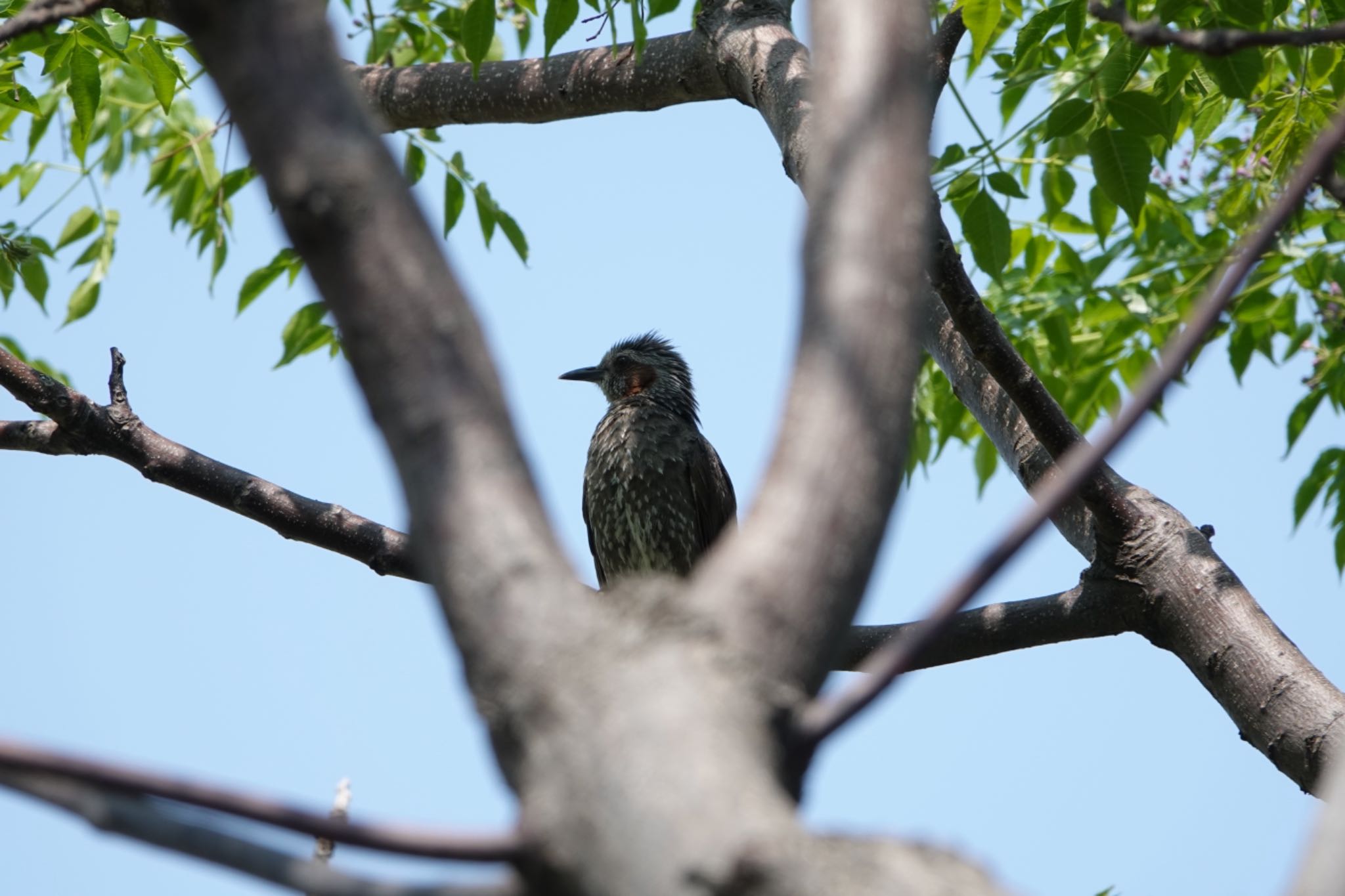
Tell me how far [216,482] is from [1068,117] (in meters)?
2.30

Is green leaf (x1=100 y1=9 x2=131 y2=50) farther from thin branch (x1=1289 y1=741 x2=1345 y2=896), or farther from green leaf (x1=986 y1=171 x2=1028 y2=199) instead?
thin branch (x1=1289 y1=741 x2=1345 y2=896)

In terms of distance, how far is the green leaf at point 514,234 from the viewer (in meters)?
4.59

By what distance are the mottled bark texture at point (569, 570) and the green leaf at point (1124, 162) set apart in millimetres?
1986

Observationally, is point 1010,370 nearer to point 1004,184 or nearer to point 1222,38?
point 1004,184

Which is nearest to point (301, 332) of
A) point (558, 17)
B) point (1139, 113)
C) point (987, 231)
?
point (558, 17)

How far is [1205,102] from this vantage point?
345 centimetres

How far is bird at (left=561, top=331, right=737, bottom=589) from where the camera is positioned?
563 centimetres

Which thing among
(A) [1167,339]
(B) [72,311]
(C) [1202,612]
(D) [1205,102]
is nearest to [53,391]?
(B) [72,311]

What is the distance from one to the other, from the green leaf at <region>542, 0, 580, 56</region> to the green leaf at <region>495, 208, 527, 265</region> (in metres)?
1.25

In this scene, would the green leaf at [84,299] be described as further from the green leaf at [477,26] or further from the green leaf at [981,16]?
the green leaf at [981,16]

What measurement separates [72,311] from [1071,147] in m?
3.58

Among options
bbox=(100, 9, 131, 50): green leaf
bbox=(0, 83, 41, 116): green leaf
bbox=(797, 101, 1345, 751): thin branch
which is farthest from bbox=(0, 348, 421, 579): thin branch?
bbox=(797, 101, 1345, 751): thin branch

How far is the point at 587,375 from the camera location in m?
6.98

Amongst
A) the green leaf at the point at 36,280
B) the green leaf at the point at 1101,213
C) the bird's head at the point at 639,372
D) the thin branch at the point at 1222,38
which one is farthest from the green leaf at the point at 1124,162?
the bird's head at the point at 639,372
